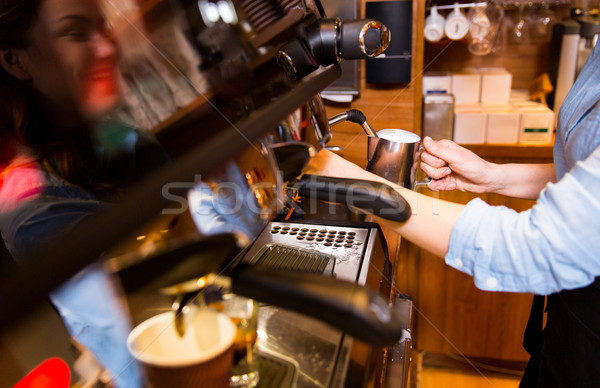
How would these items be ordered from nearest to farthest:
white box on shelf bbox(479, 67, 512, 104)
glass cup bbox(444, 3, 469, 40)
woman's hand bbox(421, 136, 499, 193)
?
woman's hand bbox(421, 136, 499, 193) < glass cup bbox(444, 3, 469, 40) < white box on shelf bbox(479, 67, 512, 104)

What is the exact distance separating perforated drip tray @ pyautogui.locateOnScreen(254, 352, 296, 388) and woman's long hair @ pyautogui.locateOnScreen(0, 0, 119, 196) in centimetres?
30

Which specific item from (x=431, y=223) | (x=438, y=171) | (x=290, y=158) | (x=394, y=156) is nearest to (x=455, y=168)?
(x=438, y=171)

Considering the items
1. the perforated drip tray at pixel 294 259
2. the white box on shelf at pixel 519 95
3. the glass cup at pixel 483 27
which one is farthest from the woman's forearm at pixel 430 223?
the white box on shelf at pixel 519 95

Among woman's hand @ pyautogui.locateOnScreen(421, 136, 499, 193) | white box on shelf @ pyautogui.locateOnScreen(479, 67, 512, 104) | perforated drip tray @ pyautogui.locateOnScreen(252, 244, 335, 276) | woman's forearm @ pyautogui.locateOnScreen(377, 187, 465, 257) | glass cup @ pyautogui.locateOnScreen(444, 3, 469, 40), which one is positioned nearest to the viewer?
woman's forearm @ pyautogui.locateOnScreen(377, 187, 465, 257)

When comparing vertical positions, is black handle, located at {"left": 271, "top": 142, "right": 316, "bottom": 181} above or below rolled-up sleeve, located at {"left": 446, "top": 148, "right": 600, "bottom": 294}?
above

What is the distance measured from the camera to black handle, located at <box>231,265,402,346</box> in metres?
0.42

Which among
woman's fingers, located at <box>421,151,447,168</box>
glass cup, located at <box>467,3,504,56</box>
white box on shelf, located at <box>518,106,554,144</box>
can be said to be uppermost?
glass cup, located at <box>467,3,504,56</box>

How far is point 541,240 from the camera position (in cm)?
58

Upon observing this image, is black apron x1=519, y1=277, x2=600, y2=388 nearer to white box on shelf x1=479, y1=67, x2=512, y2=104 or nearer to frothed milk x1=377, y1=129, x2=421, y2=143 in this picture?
frothed milk x1=377, y1=129, x2=421, y2=143

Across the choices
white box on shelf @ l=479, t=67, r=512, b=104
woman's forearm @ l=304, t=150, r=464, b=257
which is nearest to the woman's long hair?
woman's forearm @ l=304, t=150, r=464, b=257

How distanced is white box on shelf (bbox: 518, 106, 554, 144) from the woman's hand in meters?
0.83

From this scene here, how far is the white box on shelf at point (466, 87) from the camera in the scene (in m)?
1.82

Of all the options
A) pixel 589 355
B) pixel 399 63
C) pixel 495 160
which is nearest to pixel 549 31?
pixel 495 160

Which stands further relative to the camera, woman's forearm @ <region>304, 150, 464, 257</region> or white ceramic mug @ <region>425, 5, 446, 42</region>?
white ceramic mug @ <region>425, 5, 446, 42</region>
